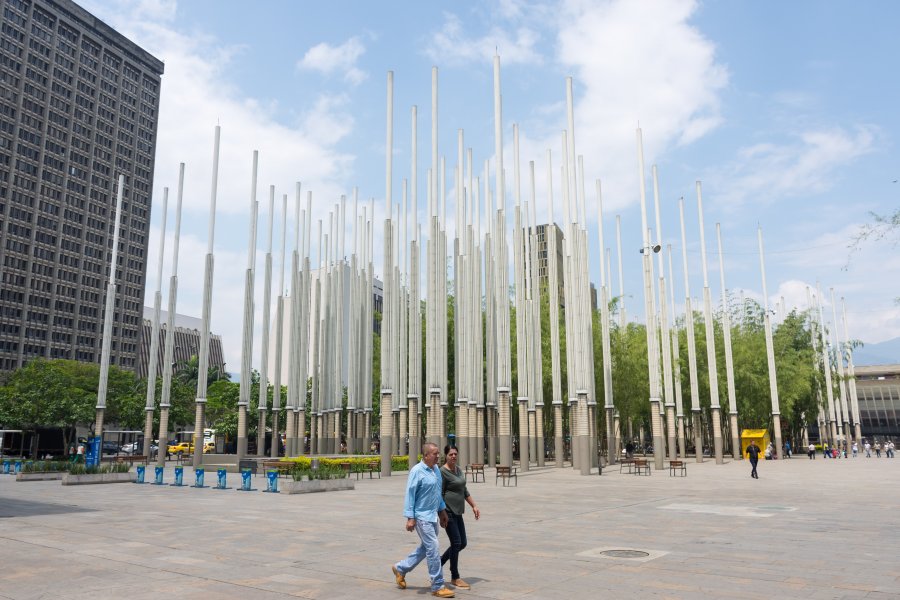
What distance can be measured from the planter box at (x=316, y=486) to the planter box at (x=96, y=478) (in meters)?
9.39

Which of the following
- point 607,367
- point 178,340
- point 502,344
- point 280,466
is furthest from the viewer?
point 178,340

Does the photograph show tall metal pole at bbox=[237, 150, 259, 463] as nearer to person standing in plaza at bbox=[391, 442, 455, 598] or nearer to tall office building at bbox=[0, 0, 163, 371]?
person standing in plaza at bbox=[391, 442, 455, 598]

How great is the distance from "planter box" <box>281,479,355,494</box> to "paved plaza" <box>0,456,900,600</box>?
1878 millimetres

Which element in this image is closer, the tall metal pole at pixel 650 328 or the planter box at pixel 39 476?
the planter box at pixel 39 476

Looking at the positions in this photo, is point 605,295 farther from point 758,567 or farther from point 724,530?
point 758,567

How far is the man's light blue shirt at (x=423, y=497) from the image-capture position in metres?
8.18

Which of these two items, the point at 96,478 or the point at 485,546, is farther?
the point at 96,478

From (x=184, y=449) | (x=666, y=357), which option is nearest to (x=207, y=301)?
(x=184, y=449)

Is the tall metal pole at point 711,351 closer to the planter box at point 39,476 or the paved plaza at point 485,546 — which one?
the paved plaza at point 485,546

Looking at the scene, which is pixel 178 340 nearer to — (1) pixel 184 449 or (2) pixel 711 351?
(1) pixel 184 449

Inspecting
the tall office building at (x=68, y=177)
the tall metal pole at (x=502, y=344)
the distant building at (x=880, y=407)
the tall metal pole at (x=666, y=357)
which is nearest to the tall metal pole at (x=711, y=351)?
the tall metal pole at (x=666, y=357)

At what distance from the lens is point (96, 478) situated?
91.4 ft

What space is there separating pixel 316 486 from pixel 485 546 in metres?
13.3

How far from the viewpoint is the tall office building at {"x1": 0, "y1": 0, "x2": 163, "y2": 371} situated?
10069 cm
